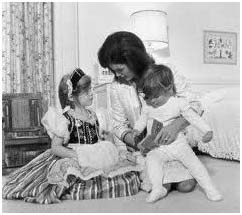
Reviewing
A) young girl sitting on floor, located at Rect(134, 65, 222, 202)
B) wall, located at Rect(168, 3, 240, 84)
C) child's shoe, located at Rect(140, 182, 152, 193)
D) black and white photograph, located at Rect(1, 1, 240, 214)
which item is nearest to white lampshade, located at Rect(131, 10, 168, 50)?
black and white photograph, located at Rect(1, 1, 240, 214)

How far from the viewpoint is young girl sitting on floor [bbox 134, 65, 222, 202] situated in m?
1.60

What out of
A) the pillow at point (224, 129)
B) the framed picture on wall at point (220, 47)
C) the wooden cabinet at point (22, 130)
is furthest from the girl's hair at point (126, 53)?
the framed picture on wall at point (220, 47)

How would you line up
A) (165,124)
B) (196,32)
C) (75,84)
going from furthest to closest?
(196,32)
(75,84)
(165,124)

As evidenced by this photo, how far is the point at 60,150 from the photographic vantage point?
178 cm

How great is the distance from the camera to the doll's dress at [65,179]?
1.63 meters

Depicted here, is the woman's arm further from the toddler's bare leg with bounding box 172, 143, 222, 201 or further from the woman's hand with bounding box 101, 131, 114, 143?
the toddler's bare leg with bounding box 172, 143, 222, 201

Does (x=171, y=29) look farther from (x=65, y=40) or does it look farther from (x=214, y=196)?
(x=214, y=196)

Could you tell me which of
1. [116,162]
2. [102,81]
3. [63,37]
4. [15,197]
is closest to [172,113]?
[116,162]

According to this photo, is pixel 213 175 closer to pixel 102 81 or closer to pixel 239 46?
pixel 102 81

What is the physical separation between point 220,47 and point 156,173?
9.16 ft

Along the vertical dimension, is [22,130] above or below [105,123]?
below

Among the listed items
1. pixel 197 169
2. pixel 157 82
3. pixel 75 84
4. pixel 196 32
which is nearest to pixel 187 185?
pixel 197 169

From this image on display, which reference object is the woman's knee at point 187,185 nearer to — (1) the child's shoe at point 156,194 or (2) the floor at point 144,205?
(2) the floor at point 144,205

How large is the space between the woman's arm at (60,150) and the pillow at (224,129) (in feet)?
4.04
